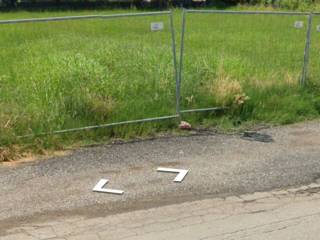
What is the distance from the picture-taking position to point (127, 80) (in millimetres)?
7277

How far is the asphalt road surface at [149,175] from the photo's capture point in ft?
14.5

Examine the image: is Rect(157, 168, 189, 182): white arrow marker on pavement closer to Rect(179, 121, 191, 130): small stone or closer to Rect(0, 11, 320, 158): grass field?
Rect(0, 11, 320, 158): grass field

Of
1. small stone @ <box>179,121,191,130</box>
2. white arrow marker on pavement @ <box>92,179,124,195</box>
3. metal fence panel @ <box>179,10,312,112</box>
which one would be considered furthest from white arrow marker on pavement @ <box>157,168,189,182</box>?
metal fence panel @ <box>179,10,312,112</box>

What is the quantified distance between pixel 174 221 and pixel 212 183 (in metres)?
1.00

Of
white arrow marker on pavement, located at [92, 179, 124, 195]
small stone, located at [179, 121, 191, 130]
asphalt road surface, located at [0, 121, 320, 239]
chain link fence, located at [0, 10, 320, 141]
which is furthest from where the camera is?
small stone, located at [179, 121, 191, 130]

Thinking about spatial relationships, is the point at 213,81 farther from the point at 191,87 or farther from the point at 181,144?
the point at 181,144


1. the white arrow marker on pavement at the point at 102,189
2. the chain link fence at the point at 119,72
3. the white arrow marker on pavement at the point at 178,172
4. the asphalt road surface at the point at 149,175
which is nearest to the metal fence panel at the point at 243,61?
the chain link fence at the point at 119,72

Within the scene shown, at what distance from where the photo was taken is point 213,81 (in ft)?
25.2

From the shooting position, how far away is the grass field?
6489 millimetres

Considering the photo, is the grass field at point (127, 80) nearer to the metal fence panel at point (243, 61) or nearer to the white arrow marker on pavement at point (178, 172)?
the metal fence panel at point (243, 61)

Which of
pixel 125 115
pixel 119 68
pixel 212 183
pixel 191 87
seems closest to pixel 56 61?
pixel 119 68

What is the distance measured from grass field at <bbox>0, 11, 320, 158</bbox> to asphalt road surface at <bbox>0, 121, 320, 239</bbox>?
662 mm

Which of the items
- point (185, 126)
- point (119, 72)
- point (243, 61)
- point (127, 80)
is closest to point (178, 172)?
point (185, 126)

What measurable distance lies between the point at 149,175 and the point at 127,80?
8.11ft
